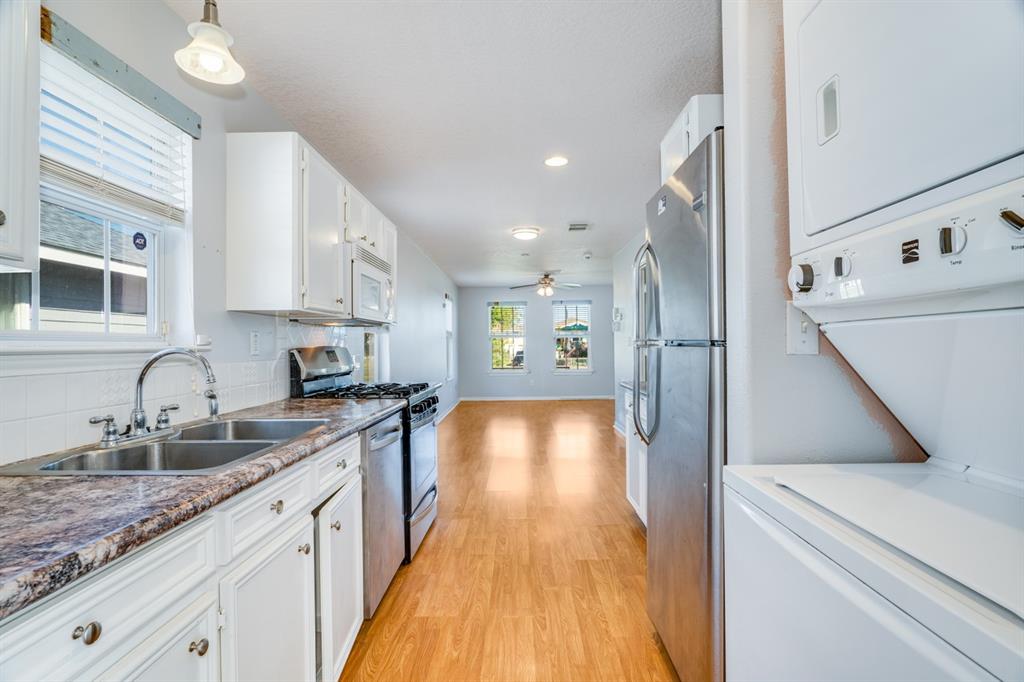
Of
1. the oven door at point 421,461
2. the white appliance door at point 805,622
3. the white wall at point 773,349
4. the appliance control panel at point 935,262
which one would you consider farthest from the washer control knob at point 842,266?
the oven door at point 421,461

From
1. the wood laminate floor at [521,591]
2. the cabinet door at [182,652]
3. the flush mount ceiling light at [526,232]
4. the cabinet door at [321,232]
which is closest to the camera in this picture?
the cabinet door at [182,652]

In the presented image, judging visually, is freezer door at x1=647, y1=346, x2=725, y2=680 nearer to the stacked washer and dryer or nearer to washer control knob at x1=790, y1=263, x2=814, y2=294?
the stacked washer and dryer

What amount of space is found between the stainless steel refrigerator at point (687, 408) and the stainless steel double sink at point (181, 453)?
1.34 m

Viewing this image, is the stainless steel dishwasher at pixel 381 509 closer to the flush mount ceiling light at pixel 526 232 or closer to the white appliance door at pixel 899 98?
the white appliance door at pixel 899 98

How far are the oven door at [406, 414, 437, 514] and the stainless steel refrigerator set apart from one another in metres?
1.30

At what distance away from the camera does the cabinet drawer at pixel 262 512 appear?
3.31ft

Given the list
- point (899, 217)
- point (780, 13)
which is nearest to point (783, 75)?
point (780, 13)

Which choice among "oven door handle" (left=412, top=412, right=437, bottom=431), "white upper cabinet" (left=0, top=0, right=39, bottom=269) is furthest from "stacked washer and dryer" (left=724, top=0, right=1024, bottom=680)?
"oven door handle" (left=412, top=412, right=437, bottom=431)

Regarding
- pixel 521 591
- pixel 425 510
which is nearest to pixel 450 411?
Result: pixel 425 510

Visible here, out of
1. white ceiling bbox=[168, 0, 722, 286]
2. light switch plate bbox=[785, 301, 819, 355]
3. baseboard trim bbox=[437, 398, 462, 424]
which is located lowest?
baseboard trim bbox=[437, 398, 462, 424]

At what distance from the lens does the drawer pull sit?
66 centimetres

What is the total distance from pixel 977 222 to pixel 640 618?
1.95 meters

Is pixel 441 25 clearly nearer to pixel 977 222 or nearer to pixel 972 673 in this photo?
pixel 977 222

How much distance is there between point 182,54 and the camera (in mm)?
1285
